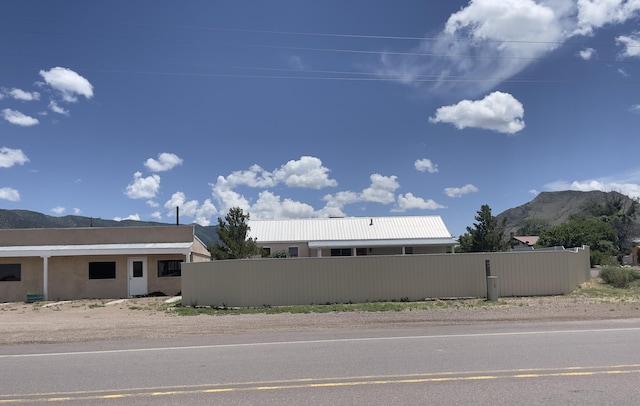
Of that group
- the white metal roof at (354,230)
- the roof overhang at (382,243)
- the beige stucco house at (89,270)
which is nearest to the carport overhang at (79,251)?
the beige stucco house at (89,270)

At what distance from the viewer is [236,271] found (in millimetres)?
17906

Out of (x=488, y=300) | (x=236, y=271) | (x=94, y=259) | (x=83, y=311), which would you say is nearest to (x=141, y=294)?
(x=94, y=259)

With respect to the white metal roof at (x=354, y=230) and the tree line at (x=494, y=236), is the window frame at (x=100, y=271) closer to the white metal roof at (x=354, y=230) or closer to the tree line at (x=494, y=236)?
the tree line at (x=494, y=236)

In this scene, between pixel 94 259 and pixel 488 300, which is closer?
pixel 488 300

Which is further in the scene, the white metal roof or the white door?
the white metal roof

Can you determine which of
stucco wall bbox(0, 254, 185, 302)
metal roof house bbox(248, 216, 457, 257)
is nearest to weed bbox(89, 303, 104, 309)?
stucco wall bbox(0, 254, 185, 302)

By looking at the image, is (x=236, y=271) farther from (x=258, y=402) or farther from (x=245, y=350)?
(x=258, y=402)

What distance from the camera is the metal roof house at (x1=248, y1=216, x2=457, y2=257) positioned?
38.7 meters

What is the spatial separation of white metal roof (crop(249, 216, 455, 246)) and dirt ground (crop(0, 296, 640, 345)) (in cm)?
2184

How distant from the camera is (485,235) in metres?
40.1

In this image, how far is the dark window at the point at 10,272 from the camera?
25.3m

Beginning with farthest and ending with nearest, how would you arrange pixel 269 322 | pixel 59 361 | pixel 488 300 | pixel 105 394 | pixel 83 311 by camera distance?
pixel 83 311
pixel 488 300
pixel 269 322
pixel 59 361
pixel 105 394

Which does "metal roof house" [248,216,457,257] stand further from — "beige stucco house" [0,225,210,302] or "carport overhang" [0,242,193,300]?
"carport overhang" [0,242,193,300]

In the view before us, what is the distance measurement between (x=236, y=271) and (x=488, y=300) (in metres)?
8.74
